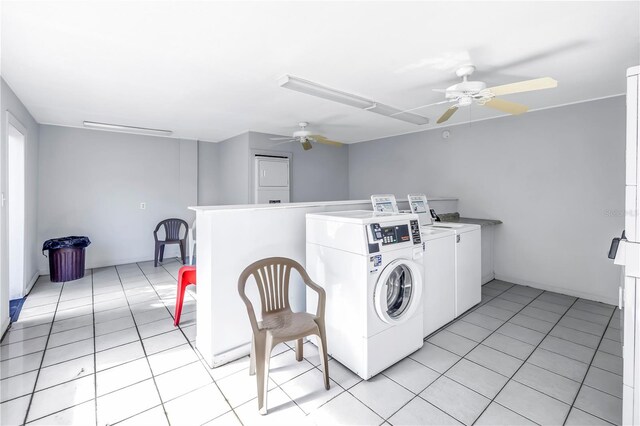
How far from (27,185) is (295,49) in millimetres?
4086

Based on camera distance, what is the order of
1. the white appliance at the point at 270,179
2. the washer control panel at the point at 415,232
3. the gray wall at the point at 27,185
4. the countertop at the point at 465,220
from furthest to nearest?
the white appliance at the point at 270,179 < the countertop at the point at 465,220 < the gray wall at the point at 27,185 < the washer control panel at the point at 415,232

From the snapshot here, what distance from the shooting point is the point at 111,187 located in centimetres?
533

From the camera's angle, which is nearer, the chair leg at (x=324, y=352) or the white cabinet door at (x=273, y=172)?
the chair leg at (x=324, y=352)

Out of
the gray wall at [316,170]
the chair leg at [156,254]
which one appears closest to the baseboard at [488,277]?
the gray wall at [316,170]

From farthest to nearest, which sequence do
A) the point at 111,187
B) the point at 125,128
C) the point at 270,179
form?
the point at 270,179, the point at 111,187, the point at 125,128

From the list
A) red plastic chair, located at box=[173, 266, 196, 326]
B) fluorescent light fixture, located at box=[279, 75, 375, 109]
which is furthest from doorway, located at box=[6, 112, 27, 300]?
fluorescent light fixture, located at box=[279, 75, 375, 109]

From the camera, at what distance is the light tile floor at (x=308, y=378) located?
1.84 metres

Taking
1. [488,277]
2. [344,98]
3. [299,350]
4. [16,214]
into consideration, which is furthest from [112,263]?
[488,277]

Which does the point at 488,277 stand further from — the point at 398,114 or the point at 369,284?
the point at 369,284

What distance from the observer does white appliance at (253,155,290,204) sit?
5520 mm

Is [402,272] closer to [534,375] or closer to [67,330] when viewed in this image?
[534,375]

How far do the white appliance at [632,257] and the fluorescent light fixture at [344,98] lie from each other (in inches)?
93.9

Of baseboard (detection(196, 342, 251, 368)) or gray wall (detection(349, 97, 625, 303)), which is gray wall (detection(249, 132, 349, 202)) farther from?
baseboard (detection(196, 342, 251, 368))

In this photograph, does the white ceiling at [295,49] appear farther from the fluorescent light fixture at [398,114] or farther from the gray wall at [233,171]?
the gray wall at [233,171]
